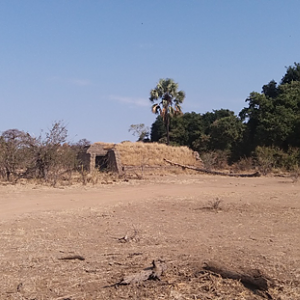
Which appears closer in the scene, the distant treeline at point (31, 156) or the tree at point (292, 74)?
the distant treeline at point (31, 156)

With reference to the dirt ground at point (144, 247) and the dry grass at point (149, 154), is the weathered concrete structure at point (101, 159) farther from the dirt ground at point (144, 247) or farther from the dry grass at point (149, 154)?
the dirt ground at point (144, 247)

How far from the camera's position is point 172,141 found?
152 feet

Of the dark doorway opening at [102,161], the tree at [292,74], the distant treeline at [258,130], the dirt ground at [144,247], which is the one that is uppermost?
the tree at [292,74]

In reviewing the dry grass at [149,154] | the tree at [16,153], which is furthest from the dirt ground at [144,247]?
the dry grass at [149,154]

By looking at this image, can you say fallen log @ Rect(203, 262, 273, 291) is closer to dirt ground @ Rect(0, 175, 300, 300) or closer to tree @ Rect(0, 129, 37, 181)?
dirt ground @ Rect(0, 175, 300, 300)

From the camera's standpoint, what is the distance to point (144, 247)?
251 inches

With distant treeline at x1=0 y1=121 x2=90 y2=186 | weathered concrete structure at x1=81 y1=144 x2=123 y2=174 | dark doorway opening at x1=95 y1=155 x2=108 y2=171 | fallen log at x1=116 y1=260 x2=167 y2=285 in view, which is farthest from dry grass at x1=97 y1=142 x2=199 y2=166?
fallen log at x1=116 y1=260 x2=167 y2=285

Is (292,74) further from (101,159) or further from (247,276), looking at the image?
(247,276)

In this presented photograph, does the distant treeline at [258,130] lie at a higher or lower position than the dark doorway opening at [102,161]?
higher

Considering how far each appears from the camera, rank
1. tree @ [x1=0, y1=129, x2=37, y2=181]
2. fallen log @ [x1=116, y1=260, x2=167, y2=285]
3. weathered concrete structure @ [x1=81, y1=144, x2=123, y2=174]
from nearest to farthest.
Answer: fallen log @ [x1=116, y1=260, x2=167, y2=285]
tree @ [x1=0, y1=129, x2=37, y2=181]
weathered concrete structure @ [x1=81, y1=144, x2=123, y2=174]

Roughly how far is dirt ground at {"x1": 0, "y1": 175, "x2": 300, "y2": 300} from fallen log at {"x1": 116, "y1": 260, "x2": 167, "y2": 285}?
0.17 feet

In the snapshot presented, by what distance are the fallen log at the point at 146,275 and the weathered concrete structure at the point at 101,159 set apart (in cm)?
2153

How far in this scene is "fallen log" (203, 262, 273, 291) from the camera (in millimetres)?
4438

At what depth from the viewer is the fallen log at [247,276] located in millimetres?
4438
